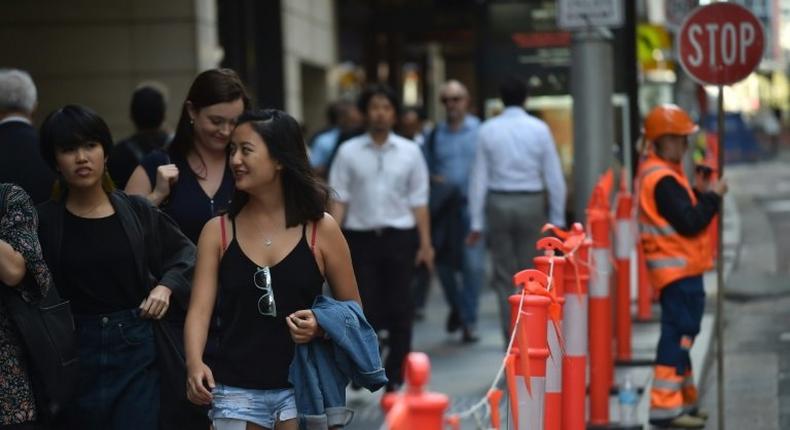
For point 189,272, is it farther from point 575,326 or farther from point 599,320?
point 599,320

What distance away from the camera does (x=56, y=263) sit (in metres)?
5.67

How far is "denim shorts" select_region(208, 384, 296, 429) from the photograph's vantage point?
201 inches

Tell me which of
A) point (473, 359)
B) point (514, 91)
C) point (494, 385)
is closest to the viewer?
point (494, 385)

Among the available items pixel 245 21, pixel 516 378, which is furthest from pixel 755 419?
pixel 245 21

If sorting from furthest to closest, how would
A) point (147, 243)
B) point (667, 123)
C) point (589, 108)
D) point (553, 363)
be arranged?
point (589, 108), point (667, 123), point (553, 363), point (147, 243)

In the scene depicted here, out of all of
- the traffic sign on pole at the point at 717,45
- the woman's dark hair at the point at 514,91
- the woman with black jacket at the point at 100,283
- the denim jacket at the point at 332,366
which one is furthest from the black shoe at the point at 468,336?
the denim jacket at the point at 332,366

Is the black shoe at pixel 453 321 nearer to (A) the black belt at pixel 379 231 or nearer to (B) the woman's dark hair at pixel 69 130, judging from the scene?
(A) the black belt at pixel 379 231

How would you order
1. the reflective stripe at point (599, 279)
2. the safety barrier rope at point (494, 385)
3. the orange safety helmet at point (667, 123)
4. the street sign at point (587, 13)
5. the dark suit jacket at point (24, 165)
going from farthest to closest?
1. the street sign at point (587, 13)
2. the orange safety helmet at point (667, 123)
3. the reflective stripe at point (599, 279)
4. the dark suit jacket at point (24, 165)
5. the safety barrier rope at point (494, 385)

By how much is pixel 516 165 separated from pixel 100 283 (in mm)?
5814

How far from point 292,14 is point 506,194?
9956mm

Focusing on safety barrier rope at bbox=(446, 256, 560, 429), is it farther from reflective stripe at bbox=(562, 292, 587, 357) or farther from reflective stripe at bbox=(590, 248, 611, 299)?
reflective stripe at bbox=(590, 248, 611, 299)

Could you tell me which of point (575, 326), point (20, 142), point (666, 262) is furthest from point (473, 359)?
point (20, 142)

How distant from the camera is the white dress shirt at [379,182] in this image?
10188 mm

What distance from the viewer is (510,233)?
1112cm
